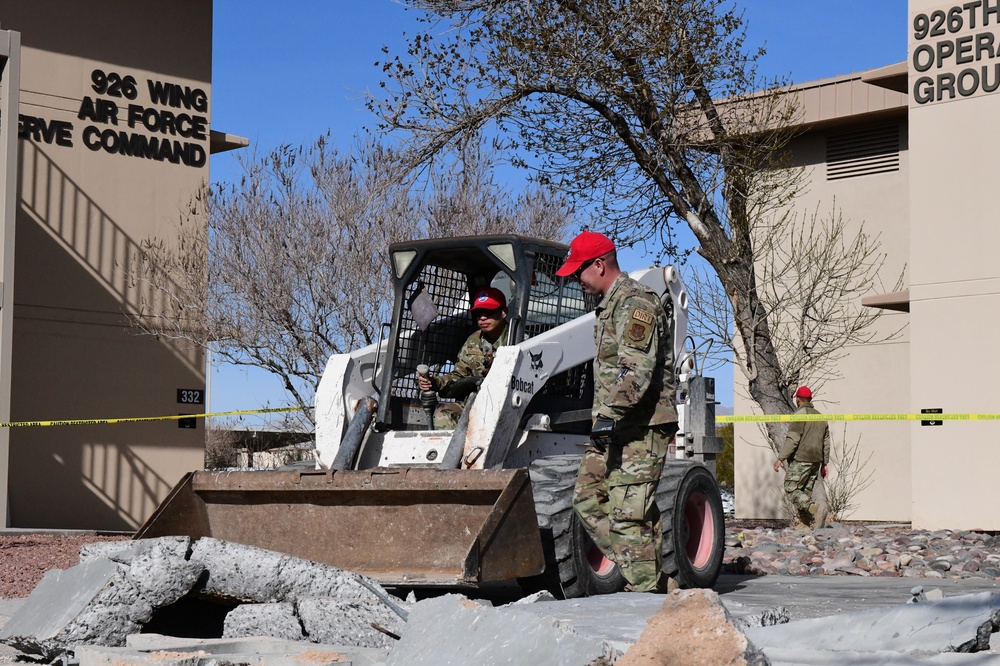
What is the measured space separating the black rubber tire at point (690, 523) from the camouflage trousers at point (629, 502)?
83cm

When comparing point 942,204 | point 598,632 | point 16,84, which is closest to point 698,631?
point 598,632

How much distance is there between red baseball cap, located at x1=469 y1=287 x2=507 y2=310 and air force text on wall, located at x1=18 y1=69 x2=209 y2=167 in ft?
41.5

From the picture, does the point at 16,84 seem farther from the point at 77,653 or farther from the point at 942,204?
the point at 77,653

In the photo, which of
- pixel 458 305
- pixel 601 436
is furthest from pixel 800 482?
pixel 601 436

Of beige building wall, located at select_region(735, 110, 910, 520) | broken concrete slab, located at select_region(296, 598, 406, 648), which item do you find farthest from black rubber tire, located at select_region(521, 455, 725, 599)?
beige building wall, located at select_region(735, 110, 910, 520)

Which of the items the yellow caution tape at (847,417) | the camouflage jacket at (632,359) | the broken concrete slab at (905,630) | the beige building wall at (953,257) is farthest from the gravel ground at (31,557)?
the beige building wall at (953,257)

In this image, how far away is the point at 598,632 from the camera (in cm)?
540

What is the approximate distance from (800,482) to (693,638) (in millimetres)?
11601

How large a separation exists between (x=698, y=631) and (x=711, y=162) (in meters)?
13.1

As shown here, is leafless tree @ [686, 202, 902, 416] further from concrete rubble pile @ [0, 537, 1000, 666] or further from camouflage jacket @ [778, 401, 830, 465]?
concrete rubble pile @ [0, 537, 1000, 666]

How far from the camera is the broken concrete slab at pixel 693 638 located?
14.4 feet

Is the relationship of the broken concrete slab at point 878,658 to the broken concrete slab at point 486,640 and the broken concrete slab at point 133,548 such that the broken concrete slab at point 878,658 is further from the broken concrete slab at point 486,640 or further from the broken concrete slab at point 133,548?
the broken concrete slab at point 133,548

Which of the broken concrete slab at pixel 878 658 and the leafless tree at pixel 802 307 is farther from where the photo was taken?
the leafless tree at pixel 802 307

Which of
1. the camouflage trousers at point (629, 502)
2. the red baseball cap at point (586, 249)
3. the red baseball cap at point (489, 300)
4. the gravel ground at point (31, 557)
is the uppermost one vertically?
the red baseball cap at point (586, 249)
